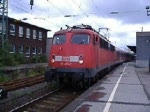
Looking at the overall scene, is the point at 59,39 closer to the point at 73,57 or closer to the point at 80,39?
the point at 80,39

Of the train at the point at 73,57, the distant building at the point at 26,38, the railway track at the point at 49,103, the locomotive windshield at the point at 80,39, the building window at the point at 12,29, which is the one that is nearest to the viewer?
the railway track at the point at 49,103

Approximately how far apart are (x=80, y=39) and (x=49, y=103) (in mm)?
4485

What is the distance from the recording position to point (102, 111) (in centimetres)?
1031

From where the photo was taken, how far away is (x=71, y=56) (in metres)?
15.9

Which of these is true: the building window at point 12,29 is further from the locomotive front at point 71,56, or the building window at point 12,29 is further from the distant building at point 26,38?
the locomotive front at point 71,56

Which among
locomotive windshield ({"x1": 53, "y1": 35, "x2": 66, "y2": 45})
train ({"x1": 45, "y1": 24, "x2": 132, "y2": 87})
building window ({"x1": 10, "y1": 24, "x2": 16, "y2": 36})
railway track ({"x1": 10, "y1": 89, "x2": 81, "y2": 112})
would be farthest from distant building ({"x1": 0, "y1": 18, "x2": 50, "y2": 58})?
railway track ({"x1": 10, "y1": 89, "x2": 81, "y2": 112})

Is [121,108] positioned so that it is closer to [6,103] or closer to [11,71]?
[6,103]

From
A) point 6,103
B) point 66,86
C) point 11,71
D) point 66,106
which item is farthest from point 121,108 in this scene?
point 11,71

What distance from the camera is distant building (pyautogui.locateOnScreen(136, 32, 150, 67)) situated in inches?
1770

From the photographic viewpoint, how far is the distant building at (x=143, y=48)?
4495cm

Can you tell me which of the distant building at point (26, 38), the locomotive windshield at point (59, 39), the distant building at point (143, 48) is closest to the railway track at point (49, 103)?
the locomotive windshield at point (59, 39)

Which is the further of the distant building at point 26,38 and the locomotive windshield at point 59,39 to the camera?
the distant building at point 26,38

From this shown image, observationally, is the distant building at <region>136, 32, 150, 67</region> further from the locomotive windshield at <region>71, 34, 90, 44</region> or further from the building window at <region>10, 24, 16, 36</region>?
the locomotive windshield at <region>71, 34, 90, 44</region>

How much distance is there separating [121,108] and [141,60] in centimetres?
3530
